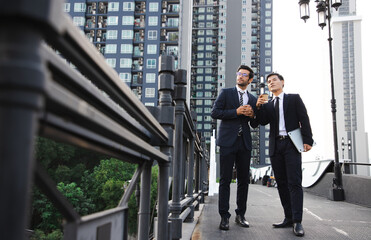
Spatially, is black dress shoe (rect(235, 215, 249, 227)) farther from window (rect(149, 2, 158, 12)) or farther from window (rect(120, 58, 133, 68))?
window (rect(149, 2, 158, 12))

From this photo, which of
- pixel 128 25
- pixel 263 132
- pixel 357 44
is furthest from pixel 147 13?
pixel 357 44

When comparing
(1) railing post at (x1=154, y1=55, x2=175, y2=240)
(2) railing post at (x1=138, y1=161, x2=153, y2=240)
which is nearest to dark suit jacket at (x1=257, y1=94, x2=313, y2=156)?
(1) railing post at (x1=154, y1=55, x2=175, y2=240)

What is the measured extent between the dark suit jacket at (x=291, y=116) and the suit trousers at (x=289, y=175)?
13cm

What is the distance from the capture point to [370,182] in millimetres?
8008

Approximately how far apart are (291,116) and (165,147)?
249 cm

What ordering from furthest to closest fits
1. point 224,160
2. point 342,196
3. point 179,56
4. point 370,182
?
point 179,56 → point 342,196 → point 370,182 → point 224,160

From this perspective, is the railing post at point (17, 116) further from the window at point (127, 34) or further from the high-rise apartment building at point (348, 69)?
the high-rise apartment building at point (348, 69)

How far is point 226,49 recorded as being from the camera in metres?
105

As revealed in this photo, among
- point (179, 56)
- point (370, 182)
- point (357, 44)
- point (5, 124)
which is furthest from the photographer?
point (357, 44)

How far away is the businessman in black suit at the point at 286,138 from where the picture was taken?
4.12 metres

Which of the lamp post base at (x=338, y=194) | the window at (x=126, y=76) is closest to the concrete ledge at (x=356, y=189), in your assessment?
the lamp post base at (x=338, y=194)

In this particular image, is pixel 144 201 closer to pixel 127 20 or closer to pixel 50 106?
pixel 50 106

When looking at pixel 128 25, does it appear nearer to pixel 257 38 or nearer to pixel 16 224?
pixel 257 38

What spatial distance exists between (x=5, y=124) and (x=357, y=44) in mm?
167963
